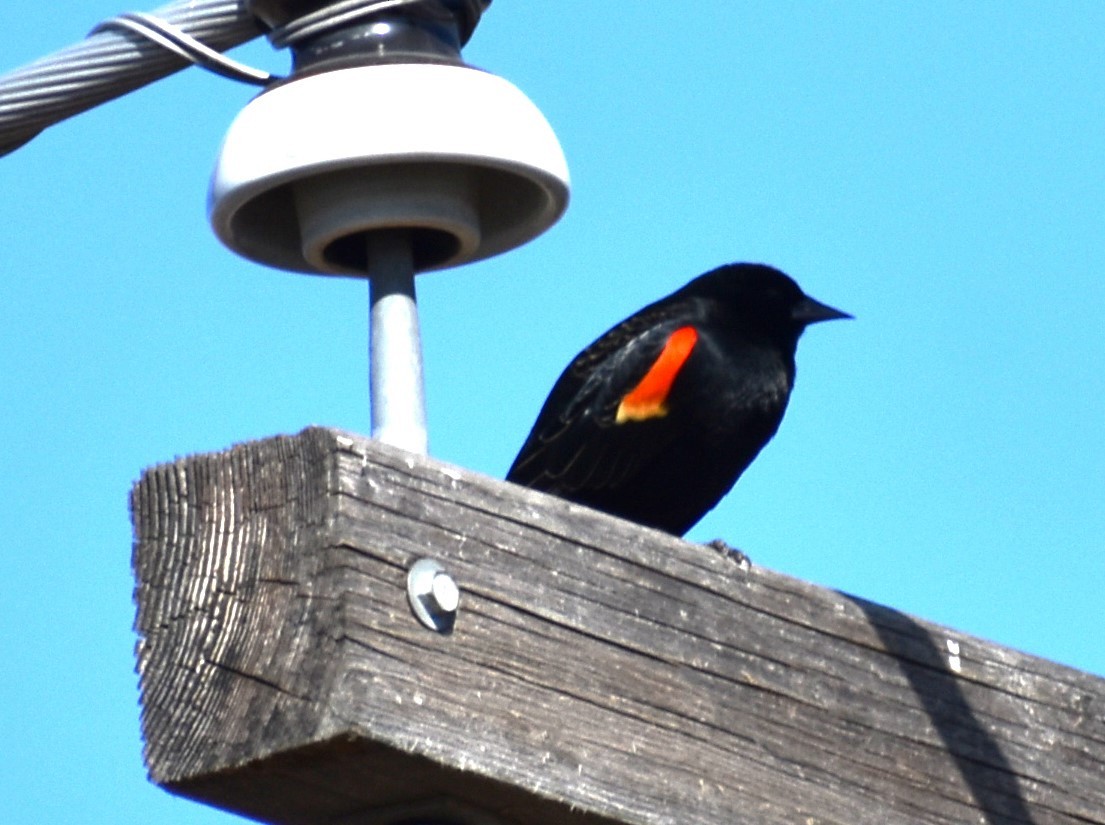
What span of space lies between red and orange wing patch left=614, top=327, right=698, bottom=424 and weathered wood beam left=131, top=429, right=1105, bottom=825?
2.88 meters

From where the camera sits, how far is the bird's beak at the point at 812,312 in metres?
6.41

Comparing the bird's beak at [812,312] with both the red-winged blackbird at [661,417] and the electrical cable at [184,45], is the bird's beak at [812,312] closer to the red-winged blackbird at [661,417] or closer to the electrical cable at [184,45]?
the red-winged blackbird at [661,417]

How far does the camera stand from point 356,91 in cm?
243

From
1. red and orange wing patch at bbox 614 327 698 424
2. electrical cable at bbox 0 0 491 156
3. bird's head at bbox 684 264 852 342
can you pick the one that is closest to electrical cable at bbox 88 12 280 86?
electrical cable at bbox 0 0 491 156

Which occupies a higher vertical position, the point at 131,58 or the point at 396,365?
the point at 131,58

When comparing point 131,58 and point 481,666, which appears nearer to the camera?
point 481,666

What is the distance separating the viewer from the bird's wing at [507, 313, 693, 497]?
5.31 metres

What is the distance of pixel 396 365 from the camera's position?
232cm

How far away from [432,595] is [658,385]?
342 cm

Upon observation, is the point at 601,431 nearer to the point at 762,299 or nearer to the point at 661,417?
the point at 661,417

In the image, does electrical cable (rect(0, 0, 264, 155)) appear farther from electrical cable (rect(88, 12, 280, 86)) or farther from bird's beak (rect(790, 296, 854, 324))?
bird's beak (rect(790, 296, 854, 324))

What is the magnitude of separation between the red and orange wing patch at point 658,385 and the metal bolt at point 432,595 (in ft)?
10.9

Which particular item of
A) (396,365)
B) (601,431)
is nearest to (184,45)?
(396,365)

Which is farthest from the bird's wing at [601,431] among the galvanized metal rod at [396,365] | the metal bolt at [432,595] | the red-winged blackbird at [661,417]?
the metal bolt at [432,595]
